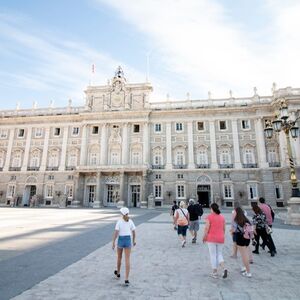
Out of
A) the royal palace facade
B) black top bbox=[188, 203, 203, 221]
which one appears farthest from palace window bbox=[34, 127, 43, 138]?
black top bbox=[188, 203, 203, 221]

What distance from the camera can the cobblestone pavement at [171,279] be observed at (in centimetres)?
420

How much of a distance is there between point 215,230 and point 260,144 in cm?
2960

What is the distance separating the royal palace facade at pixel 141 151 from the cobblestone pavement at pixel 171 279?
948 inches

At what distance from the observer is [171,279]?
5.01 metres

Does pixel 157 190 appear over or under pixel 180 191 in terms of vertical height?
over

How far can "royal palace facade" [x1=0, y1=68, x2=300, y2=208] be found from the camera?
103 feet

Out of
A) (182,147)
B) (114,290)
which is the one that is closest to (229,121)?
(182,147)

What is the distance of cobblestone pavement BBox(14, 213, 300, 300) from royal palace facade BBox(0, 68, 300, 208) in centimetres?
2409

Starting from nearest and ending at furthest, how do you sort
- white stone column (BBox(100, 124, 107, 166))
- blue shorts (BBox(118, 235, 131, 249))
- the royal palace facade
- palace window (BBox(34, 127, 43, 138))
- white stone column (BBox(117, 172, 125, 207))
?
blue shorts (BBox(118, 235, 131, 249)), the royal palace facade, white stone column (BBox(117, 172, 125, 207)), white stone column (BBox(100, 124, 107, 166)), palace window (BBox(34, 127, 43, 138))

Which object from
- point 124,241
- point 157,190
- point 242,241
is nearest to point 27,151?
point 157,190

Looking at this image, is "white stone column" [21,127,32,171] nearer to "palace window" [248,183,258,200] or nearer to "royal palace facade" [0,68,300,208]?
"royal palace facade" [0,68,300,208]

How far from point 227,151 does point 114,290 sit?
30.7 m

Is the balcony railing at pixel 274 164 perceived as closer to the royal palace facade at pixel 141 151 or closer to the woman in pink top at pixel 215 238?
the royal palace facade at pixel 141 151

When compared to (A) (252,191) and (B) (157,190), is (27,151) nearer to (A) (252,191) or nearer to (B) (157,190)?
(B) (157,190)
